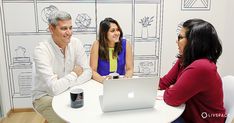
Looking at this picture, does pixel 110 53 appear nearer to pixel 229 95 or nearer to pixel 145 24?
pixel 145 24

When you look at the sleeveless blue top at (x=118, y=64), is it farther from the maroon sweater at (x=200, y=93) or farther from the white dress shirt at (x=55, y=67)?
the maroon sweater at (x=200, y=93)

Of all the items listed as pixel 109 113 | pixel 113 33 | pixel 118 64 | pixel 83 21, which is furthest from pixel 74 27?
pixel 109 113

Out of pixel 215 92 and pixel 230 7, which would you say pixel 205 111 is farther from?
pixel 230 7

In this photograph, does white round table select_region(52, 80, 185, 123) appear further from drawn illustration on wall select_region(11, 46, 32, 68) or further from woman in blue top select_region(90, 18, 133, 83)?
drawn illustration on wall select_region(11, 46, 32, 68)

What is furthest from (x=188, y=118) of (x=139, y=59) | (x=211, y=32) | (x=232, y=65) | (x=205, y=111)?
(x=232, y=65)

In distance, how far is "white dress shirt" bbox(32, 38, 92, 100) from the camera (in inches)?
70.6

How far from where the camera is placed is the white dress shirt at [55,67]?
1.79m

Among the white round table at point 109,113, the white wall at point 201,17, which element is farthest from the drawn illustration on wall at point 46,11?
the white round table at point 109,113

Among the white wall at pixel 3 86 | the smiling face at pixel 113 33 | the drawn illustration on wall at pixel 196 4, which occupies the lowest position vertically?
→ the white wall at pixel 3 86

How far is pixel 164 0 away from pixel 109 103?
1.94 meters

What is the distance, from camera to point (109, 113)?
1.43m

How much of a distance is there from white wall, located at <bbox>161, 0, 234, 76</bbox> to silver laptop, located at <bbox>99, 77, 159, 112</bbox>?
175 centimetres

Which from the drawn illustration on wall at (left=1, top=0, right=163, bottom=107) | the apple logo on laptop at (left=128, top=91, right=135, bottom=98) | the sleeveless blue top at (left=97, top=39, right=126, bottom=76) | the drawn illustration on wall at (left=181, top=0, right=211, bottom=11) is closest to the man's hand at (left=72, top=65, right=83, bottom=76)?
the sleeveless blue top at (left=97, top=39, right=126, bottom=76)

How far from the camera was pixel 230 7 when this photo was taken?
302 cm
